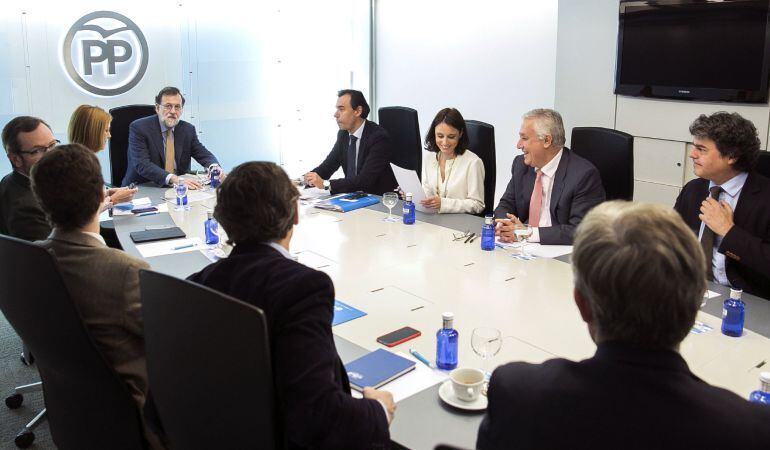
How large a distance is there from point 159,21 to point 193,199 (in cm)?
278

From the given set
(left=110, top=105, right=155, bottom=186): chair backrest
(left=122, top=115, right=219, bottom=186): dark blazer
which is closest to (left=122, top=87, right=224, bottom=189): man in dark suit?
(left=122, top=115, right=219, bottom=186): dark blazer

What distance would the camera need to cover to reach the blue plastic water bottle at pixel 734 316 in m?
2.33

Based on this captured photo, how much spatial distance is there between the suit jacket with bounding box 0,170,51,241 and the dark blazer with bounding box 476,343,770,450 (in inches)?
103

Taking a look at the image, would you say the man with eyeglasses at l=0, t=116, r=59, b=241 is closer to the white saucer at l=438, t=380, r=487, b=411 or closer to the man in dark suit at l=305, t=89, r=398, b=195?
the man in dark suit at l=305, t=89, r=398, b=195

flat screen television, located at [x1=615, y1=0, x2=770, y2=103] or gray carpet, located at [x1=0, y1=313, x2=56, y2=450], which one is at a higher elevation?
flat screen television, located at [x1=615, y1=0, x2=770, y2=103]

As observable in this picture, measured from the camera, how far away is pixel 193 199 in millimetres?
4535

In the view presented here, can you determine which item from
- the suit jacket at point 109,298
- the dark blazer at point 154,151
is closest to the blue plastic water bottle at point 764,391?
the suit jacket at point 109,298

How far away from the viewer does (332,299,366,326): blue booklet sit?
2525 millimetres

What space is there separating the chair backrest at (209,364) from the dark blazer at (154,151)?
347 cm

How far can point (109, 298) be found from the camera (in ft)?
6.86

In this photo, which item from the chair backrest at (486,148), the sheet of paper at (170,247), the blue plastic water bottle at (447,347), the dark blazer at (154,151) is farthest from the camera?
the dark blazer at (154,151)

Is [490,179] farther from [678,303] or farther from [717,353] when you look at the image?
[678,303]

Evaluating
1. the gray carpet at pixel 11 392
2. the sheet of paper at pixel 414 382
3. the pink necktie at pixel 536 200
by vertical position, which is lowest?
the gray carpet at pixel 11 392

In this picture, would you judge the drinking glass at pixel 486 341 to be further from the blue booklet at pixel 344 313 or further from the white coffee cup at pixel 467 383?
the blue booklet at pixel 344 313
